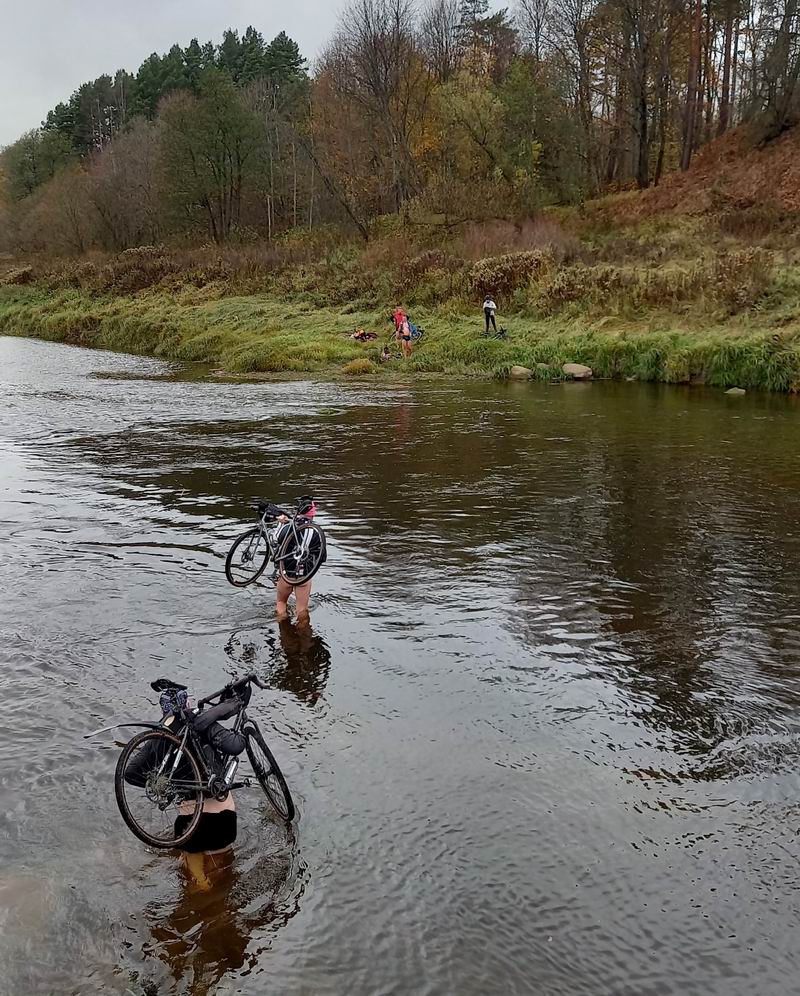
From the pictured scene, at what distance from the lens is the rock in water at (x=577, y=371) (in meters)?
25.4

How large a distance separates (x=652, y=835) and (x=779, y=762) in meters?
1.22

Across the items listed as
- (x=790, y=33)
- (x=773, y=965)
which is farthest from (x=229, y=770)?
(x=790, y=33)

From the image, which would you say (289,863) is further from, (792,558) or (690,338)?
(690,338)

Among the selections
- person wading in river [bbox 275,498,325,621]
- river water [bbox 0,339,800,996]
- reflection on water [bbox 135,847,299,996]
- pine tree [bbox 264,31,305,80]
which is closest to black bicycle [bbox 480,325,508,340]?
river water [bbox 0,339,800,996]

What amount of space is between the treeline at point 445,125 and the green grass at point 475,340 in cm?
1271

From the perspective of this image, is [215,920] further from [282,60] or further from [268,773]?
[282,60]

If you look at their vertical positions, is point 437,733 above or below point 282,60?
below

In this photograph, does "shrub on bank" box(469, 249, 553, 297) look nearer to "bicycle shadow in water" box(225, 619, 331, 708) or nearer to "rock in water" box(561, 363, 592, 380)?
"rock in water" box(561, 363, 592, 380)

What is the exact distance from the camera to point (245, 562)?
8133 mm

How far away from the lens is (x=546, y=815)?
472cm

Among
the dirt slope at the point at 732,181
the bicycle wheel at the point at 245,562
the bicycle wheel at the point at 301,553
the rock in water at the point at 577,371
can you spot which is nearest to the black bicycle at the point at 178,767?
the bicycle wheel at the point at 301,553

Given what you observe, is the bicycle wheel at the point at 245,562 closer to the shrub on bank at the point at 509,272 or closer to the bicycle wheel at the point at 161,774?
the bicycle wheel at the point at 161,774

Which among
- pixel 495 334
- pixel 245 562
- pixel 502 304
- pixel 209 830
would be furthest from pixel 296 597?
pixel 502 304

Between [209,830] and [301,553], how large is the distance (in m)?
3.16
